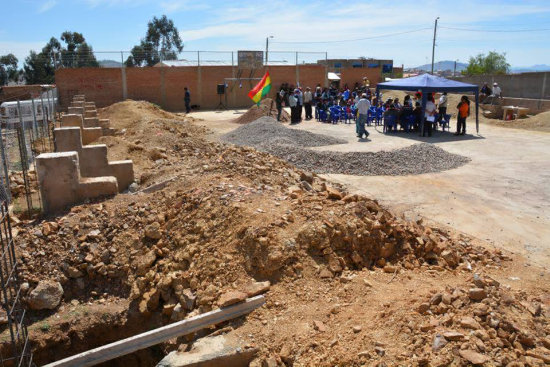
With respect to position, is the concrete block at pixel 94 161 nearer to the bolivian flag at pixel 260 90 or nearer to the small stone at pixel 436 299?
the small stone at pixel 436 299

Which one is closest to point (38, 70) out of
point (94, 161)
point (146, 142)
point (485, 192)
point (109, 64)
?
point (109, 64)

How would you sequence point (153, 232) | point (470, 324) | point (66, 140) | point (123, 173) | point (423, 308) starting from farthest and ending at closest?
point (66, 140)
point (123, 173)
point (153, 232)
point (423, 308)
point (470, 324)

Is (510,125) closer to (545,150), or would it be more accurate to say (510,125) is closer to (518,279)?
(545,150)

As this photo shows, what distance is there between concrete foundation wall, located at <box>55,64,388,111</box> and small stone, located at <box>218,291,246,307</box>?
2785 centimetres

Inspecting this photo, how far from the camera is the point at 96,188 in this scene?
8336 mm

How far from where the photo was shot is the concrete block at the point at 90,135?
1552 centimetres

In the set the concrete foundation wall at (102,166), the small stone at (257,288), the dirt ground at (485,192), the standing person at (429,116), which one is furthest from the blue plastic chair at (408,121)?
the small stone at (257,288)

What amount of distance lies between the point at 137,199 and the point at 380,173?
250 inches

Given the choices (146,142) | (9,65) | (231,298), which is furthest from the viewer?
(9,65)

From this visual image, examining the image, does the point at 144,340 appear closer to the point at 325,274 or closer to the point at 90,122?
the point at 325,274

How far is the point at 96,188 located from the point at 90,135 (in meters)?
8.12

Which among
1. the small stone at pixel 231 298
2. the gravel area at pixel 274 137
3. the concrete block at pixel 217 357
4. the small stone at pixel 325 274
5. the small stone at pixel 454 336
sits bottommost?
the concrete block at pixel 217 357

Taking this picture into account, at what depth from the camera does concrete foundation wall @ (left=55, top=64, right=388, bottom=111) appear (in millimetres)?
29594

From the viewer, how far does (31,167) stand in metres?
12.5
